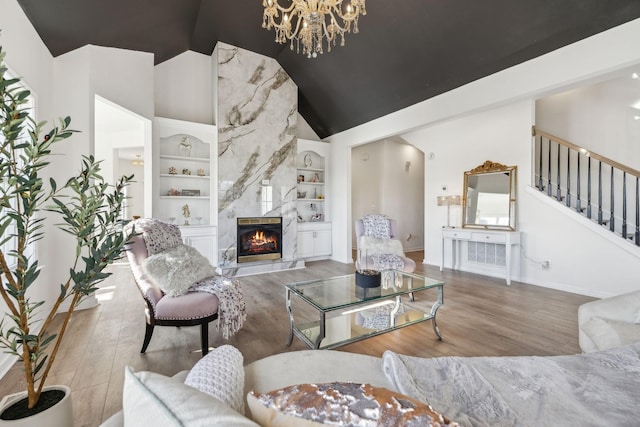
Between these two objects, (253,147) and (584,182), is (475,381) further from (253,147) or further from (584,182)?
(584,182)

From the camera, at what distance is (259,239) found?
5.37 metres

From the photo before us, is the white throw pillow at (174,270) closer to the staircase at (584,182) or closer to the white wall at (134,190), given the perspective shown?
the staircase at (584,182)

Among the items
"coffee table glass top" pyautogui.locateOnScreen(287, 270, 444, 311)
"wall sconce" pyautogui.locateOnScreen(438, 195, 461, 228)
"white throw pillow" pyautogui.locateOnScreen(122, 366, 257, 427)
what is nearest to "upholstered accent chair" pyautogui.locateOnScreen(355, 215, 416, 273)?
"coffee table glass top" pyautogui.locateOnScreen(287, 270, 444, 311)

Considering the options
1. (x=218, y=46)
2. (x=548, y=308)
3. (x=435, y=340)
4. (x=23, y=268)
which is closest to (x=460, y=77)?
(x=548, y=308)

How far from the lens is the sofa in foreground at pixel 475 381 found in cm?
81

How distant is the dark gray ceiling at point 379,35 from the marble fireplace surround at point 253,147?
1.26 ft

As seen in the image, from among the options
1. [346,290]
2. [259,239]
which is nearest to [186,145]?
[259,239]

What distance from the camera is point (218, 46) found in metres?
5.00

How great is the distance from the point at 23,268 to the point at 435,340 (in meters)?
2.68

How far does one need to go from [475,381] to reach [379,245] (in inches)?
121

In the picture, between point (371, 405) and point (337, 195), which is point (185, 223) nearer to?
point (337, 195)

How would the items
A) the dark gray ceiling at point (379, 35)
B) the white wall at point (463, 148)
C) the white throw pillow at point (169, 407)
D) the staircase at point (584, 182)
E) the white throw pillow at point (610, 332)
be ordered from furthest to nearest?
the white wall at point (463, 148)
the staircase at point (584, 182)
the dark gray ceiling at point (379, 35)
the white throw pillow at point (610, 332)
the white throw pillow at point (169, 407)

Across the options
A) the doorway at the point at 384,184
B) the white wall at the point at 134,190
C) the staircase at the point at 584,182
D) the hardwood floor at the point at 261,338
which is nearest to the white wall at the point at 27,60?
the hardwood floor at the point at 261,338

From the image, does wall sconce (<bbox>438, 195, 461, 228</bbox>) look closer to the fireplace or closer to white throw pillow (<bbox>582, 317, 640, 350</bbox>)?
the fireplace
